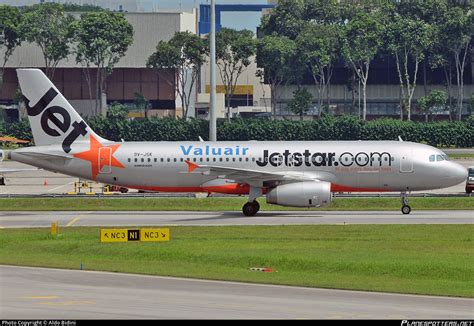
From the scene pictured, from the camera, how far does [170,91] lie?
175 meters

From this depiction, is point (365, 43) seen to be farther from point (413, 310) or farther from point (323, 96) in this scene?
point (413, 310)

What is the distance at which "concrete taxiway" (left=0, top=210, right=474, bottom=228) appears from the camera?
57906mm

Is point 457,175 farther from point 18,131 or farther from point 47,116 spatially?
point 18,131

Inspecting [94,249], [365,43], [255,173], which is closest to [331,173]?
[255,173]

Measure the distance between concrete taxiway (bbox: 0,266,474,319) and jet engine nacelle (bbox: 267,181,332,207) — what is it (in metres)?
23.5

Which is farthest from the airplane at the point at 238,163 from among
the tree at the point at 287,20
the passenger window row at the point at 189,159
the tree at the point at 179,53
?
the tree at the point at 287,20

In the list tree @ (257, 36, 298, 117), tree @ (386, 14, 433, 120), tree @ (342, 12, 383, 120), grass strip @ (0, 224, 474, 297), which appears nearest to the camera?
grass strip @ (0, 224, 474, 297)

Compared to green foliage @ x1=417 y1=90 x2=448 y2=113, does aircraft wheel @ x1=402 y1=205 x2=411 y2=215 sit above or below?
below

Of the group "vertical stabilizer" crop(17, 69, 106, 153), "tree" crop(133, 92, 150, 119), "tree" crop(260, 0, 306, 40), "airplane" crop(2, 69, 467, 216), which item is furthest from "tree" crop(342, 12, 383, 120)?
"vertical stabilizer" crop(17, 69, 106, 153)

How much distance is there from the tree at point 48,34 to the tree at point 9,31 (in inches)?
39.4

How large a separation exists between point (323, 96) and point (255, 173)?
11632 centimetres

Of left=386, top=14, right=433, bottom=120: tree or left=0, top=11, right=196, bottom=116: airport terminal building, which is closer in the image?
left=386, top=14, right=433, bottom=120: tree

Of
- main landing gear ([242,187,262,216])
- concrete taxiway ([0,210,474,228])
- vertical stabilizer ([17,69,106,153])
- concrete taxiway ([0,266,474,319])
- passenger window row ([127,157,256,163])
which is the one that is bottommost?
concrete taxiway ([0,210,474,228])

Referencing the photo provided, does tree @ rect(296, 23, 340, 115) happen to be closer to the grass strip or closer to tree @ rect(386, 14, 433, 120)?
tree @ rect(386, 14, 433, 120)
